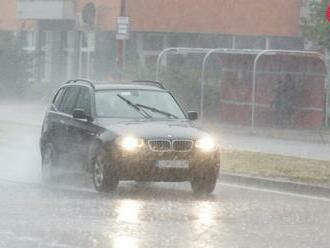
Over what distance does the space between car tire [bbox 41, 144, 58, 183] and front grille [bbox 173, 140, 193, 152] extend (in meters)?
3.06

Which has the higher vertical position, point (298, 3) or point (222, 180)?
point (298, 3)

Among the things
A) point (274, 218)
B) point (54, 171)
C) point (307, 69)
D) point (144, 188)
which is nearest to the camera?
point (274, 218)

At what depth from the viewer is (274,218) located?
13461mm

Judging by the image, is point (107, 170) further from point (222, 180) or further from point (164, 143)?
point (222, 180)

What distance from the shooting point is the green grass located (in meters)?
18.1

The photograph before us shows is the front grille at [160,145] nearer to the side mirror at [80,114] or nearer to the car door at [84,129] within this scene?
the car door at [84,129]

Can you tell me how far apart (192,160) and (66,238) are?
4.74m

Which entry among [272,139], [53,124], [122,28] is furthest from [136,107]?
[122,28]

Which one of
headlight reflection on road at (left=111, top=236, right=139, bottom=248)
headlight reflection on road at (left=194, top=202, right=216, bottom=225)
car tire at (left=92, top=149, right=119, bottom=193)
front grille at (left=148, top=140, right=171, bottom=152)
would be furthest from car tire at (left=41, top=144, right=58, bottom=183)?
headlight reflection on road at (left=111, top=236, right=139, bottom=248)

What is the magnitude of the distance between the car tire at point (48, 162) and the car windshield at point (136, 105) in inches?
57.6

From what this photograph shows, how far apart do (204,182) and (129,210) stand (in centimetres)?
259

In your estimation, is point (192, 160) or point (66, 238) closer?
point (66, 238)

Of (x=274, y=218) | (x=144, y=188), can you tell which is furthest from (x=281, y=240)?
(x=144, y=188)

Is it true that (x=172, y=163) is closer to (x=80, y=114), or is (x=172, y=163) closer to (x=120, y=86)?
(x=80, y=114)
